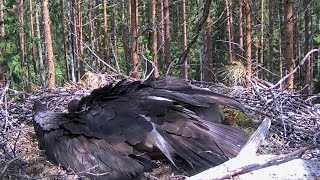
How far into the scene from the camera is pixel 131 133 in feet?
12.3

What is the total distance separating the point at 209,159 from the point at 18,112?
2.64 meters

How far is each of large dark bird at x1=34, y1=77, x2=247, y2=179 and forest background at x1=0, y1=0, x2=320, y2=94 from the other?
1.24 meters

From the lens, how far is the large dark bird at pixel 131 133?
146 inches

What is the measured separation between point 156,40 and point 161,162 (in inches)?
566

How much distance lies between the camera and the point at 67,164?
381cm

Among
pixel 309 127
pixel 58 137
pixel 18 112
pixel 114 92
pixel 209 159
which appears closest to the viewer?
pixel 209 159

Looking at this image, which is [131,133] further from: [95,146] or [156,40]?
[156,40]

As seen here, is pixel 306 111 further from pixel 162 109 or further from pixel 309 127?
pixel 162 109

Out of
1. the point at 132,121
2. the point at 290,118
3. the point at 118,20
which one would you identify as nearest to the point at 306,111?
the point at 290,118

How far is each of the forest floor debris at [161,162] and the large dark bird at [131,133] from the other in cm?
17

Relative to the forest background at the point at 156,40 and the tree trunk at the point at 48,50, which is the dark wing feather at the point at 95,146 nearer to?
the forest background at the point at 156,40

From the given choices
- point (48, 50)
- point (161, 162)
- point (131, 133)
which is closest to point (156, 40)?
point (48, 50)

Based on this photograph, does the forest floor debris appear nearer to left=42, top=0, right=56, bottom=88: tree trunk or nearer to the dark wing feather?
the dark wing feather

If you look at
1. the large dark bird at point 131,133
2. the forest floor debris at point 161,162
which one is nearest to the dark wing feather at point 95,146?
the large dark bird at point 131,133
